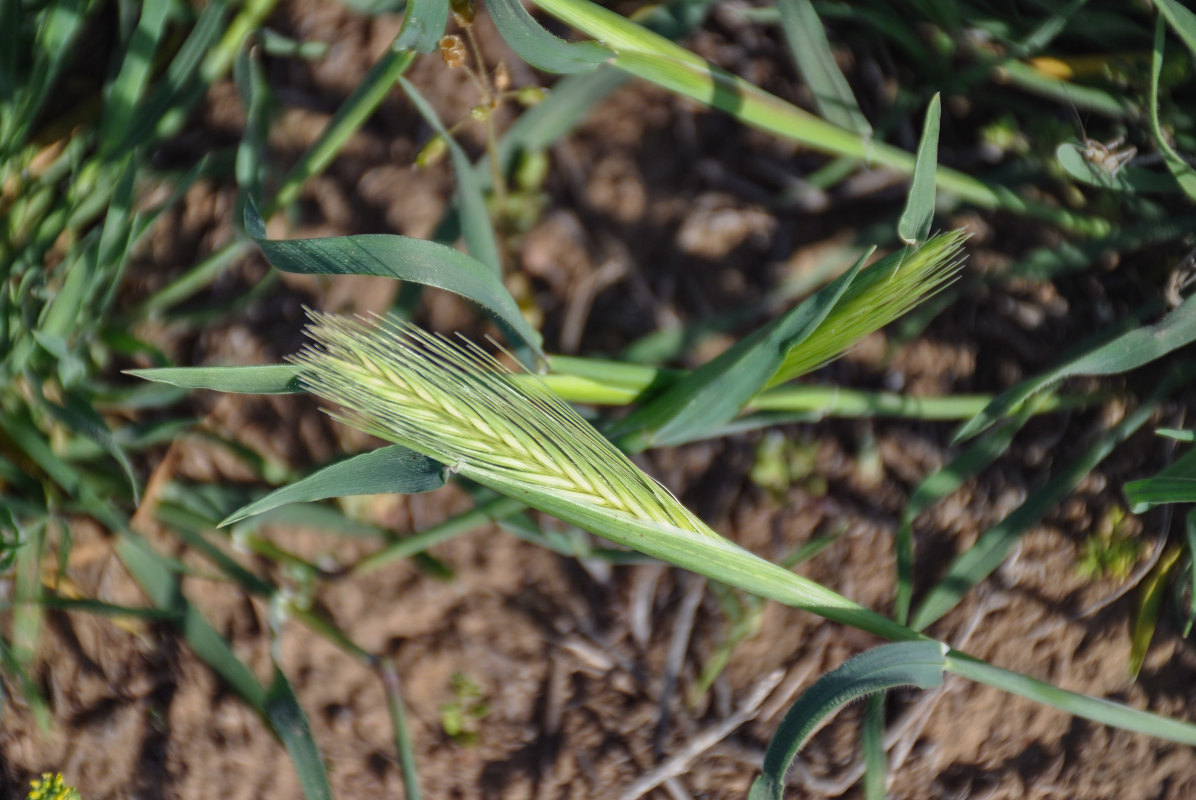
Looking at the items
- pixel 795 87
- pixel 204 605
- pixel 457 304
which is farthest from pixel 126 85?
pixel 795 87

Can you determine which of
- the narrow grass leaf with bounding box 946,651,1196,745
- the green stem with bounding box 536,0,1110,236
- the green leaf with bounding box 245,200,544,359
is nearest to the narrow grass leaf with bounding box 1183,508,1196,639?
the narrow grass leaf with bounding box 946,651,1196,745

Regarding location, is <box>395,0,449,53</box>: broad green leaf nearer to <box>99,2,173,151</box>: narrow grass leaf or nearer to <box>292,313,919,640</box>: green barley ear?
<box>292,313,919,640</box>: green barley ear

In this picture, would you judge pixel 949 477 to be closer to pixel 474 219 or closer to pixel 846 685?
pixel 846 685

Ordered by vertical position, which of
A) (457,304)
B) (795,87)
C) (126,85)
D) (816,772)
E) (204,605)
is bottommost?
(816,772)

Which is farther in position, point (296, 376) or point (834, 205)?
point (834, 205)

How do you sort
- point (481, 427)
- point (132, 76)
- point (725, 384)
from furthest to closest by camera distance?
1. point (132, 76)
2. point (725, 384)
3. point (481, 427)

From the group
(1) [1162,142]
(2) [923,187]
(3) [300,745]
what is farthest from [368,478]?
(1) [1162,142]

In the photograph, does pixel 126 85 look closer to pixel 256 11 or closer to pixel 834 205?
pixel 256 11
